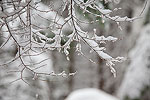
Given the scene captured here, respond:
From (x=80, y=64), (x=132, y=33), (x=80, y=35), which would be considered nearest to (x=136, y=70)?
(x=80, y=35)

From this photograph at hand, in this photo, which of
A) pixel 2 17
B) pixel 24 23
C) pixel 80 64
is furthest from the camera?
pixel 80 64

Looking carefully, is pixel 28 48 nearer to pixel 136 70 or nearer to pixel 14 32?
pixel 14 32

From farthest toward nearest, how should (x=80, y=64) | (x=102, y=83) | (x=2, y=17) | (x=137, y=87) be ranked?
(x=80, y=64) → (x=102, y=83) → (x=137, y=87) → (x=2, y=17)

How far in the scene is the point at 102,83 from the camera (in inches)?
517

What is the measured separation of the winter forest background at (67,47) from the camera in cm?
189

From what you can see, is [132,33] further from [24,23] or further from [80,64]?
[24,23]

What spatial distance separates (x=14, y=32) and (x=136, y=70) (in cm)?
544

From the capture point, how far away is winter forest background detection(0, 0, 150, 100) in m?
1.89

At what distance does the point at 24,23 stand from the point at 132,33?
12.1 m

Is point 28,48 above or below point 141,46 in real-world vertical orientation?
above

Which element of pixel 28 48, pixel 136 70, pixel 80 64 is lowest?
pixel 80 64

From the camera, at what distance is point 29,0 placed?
6.02 feet

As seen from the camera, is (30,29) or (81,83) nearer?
(30,29)

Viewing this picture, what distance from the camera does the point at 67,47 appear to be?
6.40 feet
